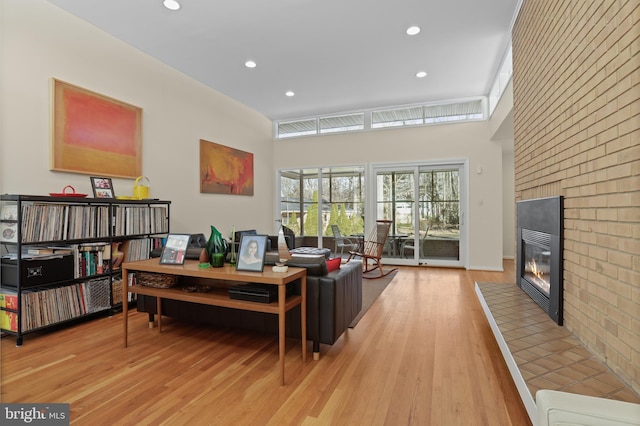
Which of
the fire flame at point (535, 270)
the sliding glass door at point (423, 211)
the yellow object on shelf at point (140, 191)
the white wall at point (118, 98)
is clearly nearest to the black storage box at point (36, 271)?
the white wall at point (118, 98)

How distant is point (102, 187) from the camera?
145 inches

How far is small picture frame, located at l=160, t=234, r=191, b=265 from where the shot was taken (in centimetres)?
257

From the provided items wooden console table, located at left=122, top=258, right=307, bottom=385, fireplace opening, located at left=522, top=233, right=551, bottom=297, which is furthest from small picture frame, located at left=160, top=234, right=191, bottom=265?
fireplace opening, located at left=522, top=233, right=551, bottom=297

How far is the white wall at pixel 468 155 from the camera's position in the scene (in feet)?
19.7

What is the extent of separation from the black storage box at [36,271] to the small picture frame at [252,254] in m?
1.89

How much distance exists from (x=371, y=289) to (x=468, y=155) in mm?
3401

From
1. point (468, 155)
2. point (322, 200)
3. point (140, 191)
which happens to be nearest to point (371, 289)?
point (322, 200)

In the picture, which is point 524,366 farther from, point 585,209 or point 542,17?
point 542,17

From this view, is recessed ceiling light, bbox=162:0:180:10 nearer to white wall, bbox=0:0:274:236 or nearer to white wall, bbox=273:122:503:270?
white wall, bbox=0:0:274:236

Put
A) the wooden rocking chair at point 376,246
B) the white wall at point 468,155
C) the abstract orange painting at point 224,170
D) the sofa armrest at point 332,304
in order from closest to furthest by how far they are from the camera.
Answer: the sofa armrest at point 332,304, the abstract orange painting at point 224,170, the wooden rocking chair at point 376,246, the white wall at point 468,155

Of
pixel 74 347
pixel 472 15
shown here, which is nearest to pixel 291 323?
pixel 74 347

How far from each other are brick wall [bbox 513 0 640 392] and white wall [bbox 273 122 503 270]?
11.6 feet

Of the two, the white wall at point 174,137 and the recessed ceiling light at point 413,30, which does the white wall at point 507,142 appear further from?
the recessed ceiling light at point 413,30

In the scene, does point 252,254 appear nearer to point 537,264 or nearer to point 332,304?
point 332,304
